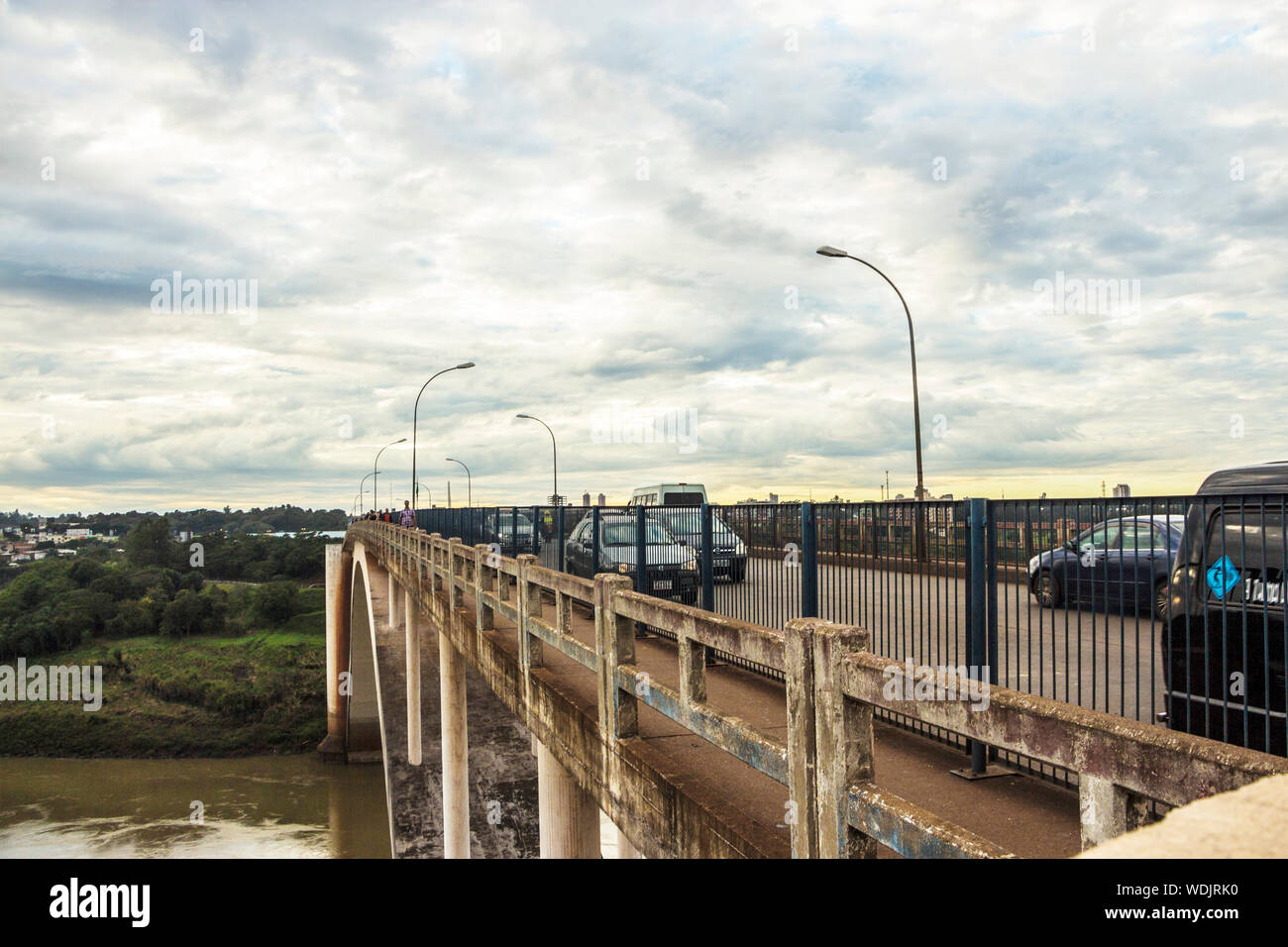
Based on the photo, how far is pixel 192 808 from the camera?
39.4m

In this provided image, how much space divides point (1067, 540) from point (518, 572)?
5.22 meters

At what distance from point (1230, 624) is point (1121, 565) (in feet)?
2.18

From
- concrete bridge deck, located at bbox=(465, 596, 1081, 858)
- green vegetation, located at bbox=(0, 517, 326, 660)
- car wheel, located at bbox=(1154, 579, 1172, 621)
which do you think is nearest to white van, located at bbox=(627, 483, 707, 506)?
concrete bridge deck, located at bbox=(465, 596, 1081, 858)

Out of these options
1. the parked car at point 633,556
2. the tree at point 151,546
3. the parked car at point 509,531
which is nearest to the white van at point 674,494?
the parked car at point 509,531

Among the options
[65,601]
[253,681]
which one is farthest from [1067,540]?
[65,601]

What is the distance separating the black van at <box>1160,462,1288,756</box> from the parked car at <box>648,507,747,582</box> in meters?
4.74

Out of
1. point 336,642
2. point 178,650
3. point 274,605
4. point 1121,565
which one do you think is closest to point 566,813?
point 1121,565

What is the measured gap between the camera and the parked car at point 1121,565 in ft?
14.7

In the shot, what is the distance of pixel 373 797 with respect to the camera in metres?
40.2

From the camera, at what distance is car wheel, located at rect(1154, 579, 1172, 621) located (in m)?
4.26

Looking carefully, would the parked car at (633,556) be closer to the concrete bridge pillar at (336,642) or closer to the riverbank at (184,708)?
the concrete bridge pillar at (336,642)

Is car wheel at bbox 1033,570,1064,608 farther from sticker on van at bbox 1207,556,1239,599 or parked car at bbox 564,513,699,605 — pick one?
parked car at bbox 564,513,699,605
